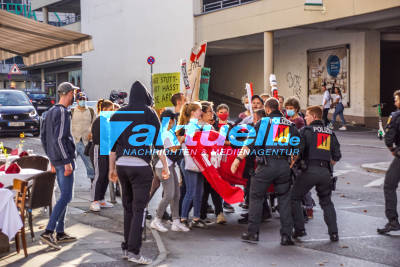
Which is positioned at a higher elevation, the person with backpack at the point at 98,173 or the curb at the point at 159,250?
the person with backpack at the point at 98,173

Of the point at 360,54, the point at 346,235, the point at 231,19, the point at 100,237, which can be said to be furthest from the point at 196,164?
the point at 231,19

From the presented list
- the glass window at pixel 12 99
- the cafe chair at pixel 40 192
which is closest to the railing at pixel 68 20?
the glass window at pixel 12 99

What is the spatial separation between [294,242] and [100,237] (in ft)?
8.72

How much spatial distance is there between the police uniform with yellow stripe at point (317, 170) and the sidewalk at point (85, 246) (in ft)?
6.71

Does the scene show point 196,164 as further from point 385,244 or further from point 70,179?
point 385,244

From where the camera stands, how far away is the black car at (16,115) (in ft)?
73.6

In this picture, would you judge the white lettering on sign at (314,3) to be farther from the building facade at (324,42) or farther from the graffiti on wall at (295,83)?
the graffiti on wall at (295,83)

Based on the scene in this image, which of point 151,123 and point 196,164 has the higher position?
point 151,123

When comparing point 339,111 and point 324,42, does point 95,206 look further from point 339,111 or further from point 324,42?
point 324,42

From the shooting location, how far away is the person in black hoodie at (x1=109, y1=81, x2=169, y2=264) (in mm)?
6438

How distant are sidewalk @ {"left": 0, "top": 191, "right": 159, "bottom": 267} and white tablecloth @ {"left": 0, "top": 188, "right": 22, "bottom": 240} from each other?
0.39 metres

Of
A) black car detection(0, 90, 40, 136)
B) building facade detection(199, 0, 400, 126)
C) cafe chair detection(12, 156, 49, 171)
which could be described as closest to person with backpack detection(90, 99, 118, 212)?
cafe chair detection(12, 156, 49, 171)

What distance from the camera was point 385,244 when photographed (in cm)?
752

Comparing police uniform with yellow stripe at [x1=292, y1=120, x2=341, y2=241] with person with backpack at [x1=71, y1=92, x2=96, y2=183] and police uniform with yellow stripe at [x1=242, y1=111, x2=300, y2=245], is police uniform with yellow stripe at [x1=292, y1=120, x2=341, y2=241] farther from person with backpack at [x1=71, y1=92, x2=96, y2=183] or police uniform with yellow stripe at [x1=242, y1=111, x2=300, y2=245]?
person with backpack at [x1=71, y1=92, x2=96, y2=183]
